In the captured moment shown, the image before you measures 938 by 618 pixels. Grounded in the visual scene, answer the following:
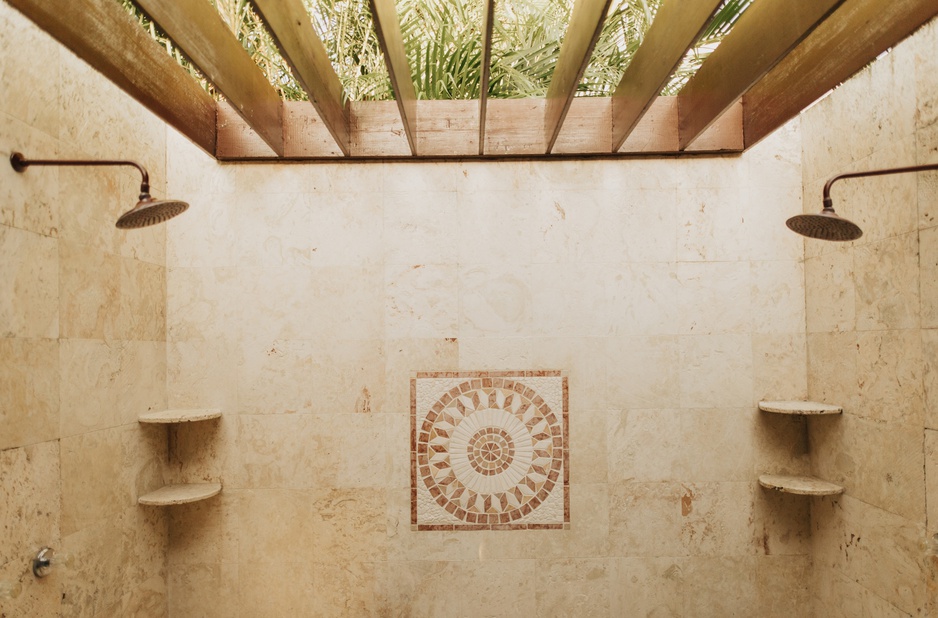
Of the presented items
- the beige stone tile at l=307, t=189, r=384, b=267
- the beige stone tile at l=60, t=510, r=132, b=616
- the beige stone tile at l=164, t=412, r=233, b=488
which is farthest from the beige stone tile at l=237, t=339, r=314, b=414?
the beige stone tile at l=60, t=510, r=132, b=616

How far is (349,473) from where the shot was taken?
2.84 metres

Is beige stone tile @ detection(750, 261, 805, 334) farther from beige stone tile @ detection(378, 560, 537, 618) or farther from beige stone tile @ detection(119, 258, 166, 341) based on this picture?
beige stone tile @ detection(119, 258, 166, 341)

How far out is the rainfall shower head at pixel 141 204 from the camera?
1.86 m

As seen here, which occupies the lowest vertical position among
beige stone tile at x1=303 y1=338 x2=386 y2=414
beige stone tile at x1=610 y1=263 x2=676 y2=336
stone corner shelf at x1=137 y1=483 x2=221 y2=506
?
stone corner shelf at x1=137 y1=483 x2=221 y2=506

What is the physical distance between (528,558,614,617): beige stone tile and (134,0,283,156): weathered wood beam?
2411 millimetres

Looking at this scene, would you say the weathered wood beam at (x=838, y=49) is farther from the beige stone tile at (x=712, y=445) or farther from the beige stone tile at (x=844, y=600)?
the beige stone tile at (x=844, y=600)

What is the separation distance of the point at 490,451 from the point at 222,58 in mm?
2022

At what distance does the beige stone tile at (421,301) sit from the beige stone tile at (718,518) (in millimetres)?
1421

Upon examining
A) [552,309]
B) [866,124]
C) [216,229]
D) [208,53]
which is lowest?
[552,309]

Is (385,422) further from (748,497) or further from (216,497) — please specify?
(748,497)

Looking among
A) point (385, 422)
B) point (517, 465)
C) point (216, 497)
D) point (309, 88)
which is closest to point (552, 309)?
point (517, 465)

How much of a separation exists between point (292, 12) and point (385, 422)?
5.89 feet

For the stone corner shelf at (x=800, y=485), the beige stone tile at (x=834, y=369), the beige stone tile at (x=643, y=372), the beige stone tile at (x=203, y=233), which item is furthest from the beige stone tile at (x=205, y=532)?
the beige stone tile at (x=834, y=369)

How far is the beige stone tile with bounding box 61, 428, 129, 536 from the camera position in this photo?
214cm
